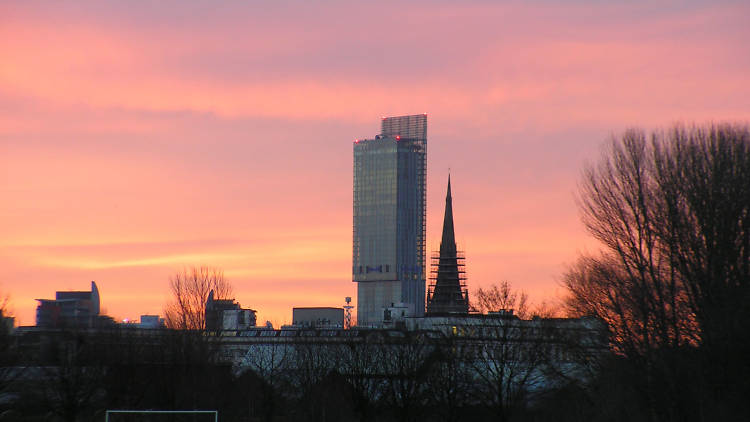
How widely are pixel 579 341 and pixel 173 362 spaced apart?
116 feet

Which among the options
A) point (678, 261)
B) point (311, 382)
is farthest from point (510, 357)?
point (678, 261)

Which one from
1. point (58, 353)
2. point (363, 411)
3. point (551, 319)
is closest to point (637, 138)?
point (551, 319)

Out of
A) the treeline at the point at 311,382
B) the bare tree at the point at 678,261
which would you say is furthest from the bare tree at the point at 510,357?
the bare tree at the point at 678,261

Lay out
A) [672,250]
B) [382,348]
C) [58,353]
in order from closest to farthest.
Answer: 1. [672,250]
2. [58,353]
3. [382,348]

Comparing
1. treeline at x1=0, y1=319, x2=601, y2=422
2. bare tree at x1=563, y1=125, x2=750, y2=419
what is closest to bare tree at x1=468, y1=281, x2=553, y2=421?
treeline at x1=0, y1=319, x2=601, y2=422

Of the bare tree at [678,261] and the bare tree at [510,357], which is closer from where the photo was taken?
the bare tree at [678,261]

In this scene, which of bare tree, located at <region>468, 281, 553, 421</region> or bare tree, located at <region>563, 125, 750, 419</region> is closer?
bare tree, located at <region>563, 125, 750, 419</region>

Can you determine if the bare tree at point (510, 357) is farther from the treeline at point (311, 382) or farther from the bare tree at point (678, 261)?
the bare tree at point (678, 261)

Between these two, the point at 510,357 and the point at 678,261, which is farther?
the point at 510,357

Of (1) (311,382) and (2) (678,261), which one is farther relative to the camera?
(1) (311,382)

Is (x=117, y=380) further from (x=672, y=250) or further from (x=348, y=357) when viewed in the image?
(x=672, y=250)

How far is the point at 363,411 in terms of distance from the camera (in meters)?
77.4

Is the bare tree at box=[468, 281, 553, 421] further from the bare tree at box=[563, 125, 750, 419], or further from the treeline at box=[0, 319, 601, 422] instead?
the bare tree at box=[563, 125, 750, 419]

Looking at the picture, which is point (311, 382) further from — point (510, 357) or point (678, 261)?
point (678, 261)
